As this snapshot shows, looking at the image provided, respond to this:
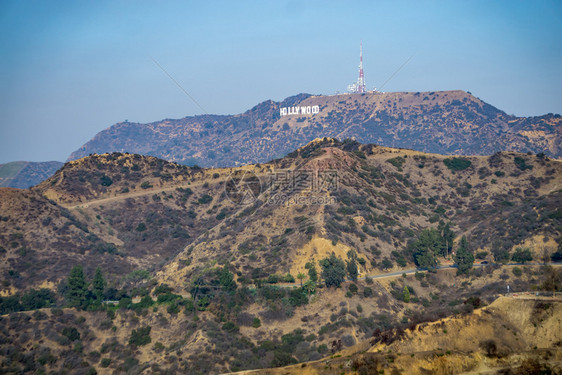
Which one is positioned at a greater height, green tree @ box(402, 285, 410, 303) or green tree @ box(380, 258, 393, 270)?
green tree @ box(380, 258, 393, 270)

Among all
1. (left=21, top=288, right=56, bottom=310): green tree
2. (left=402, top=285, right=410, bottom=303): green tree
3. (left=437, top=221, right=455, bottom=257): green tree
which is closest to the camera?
(left=402, top=285, right=410, bottom=303): green tree

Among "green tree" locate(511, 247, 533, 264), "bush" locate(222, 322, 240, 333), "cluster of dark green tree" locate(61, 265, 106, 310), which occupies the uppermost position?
"green tree" locate(511, 247, 533, 264)

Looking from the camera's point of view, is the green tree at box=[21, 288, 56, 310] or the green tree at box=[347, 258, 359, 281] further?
the green tree at box=[21, 288, 56, 310]

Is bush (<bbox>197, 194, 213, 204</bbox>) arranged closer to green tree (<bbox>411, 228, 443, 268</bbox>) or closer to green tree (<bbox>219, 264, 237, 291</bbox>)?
green tree (<bbox>219, 264, 237, 291</bbox>)

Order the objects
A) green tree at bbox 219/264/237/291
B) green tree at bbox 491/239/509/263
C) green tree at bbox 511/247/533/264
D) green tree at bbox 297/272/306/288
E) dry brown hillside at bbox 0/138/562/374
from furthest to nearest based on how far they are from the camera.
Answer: green tree at bbox 491/239/509/263, green tree at bbox 511/247/533/264, green tree at bbox 297/272/306/288, green tree at bbox 219/264/237/291, dry brown hillside at bbox 0/138/562/374

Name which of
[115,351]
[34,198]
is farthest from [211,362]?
[34,198]

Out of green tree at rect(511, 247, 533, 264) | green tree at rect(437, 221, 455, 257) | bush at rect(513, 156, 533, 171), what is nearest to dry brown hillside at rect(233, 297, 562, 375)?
green tree at rect(511, 247, 533, 264)
